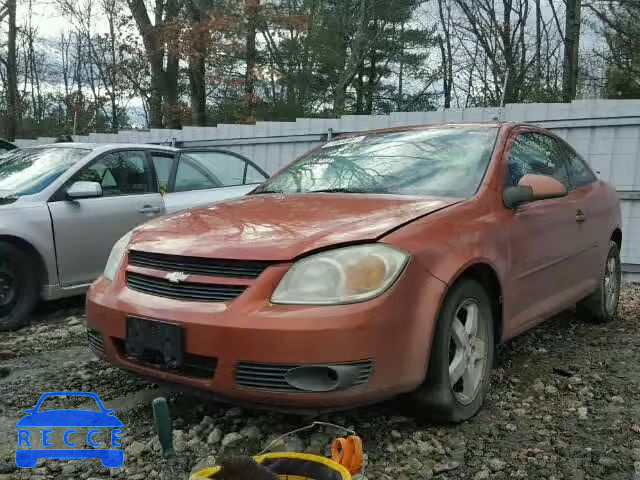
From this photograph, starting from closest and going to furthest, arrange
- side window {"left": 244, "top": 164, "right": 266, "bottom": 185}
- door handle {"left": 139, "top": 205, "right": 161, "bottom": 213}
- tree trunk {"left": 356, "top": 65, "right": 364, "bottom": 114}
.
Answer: door handle {"left": 139, "top": 205, "right": 161, "bottom": 213}
side window {"left": 244, "top": 164, "right": 266, "bottom": 185}
tree trunk {"left": 356, "top": 65, "right": 364, "bottom": 114}

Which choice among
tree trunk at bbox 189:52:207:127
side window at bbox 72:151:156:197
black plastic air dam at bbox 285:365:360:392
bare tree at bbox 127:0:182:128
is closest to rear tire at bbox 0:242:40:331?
side window at bbox 72:151:156:197

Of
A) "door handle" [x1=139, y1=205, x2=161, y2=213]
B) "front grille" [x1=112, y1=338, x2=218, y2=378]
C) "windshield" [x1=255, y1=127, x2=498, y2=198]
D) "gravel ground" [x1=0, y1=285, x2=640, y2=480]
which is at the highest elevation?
"windshield" [x1=255, y1=127, x2=498, y2=198]

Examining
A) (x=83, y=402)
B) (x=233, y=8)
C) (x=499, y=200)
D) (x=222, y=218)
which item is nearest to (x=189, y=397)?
(x=83, y=402)

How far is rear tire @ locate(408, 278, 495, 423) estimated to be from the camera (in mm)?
2588

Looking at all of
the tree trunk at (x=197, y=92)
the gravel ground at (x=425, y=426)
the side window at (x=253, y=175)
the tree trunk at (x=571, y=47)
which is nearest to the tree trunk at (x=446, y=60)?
the tree trunk at (x=571, y=47)

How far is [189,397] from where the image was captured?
10.2 ft

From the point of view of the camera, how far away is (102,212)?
16.1 ft

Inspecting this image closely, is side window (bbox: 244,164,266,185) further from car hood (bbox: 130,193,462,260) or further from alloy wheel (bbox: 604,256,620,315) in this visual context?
alloy wheel (bbox: 604,256,620,315)

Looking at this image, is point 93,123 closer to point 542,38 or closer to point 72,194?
point 542,38

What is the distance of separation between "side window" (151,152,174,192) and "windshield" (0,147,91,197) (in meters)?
0.66

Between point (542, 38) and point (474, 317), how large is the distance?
21956 millimetres

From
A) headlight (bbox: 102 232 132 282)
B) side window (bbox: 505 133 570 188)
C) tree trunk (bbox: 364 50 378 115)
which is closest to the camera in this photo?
headlight (bbox: 102 232 132 282)

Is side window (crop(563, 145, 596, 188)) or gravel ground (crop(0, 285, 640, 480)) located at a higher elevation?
side window (crop(563, 145, 596, 188))

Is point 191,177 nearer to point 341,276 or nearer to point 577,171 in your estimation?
point 577,171
